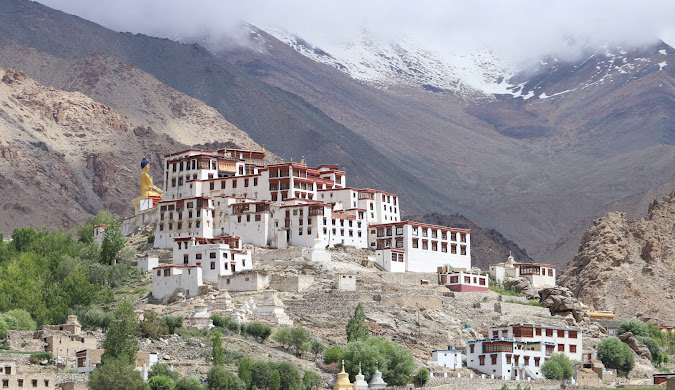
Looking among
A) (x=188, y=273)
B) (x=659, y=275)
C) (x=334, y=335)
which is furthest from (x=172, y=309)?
(x=659, y=275)

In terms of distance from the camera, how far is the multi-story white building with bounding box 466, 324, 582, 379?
3927 inches

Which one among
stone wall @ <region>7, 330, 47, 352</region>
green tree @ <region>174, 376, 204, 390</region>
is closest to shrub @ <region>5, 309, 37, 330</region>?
stone wall @ <region>7, 330, 47, 352</region>

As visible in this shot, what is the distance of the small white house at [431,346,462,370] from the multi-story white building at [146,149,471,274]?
77.7 feet

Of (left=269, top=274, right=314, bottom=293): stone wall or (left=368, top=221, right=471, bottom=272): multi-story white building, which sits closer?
(left=269, top=274, right=314, bottom=293): stone wall

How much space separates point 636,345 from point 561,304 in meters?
7.77

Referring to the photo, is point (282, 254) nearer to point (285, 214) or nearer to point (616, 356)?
point (285, 214)

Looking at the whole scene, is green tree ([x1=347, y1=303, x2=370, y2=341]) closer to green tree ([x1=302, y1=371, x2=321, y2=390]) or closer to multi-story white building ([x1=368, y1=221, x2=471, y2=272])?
green tree ([x1=302, y1=371, x2=321, y2=390])

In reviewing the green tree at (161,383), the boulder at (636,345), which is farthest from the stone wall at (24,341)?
the boulder at (636,345)

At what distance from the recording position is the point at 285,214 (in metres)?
126

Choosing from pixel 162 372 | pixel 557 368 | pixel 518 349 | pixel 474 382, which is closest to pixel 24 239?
pixel 162 372

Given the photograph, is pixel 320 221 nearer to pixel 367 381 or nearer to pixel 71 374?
pixel 367 381

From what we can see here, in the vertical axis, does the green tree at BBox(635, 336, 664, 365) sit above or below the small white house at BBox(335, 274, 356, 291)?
below

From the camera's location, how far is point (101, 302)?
378ft

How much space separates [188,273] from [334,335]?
1658 centimetres
